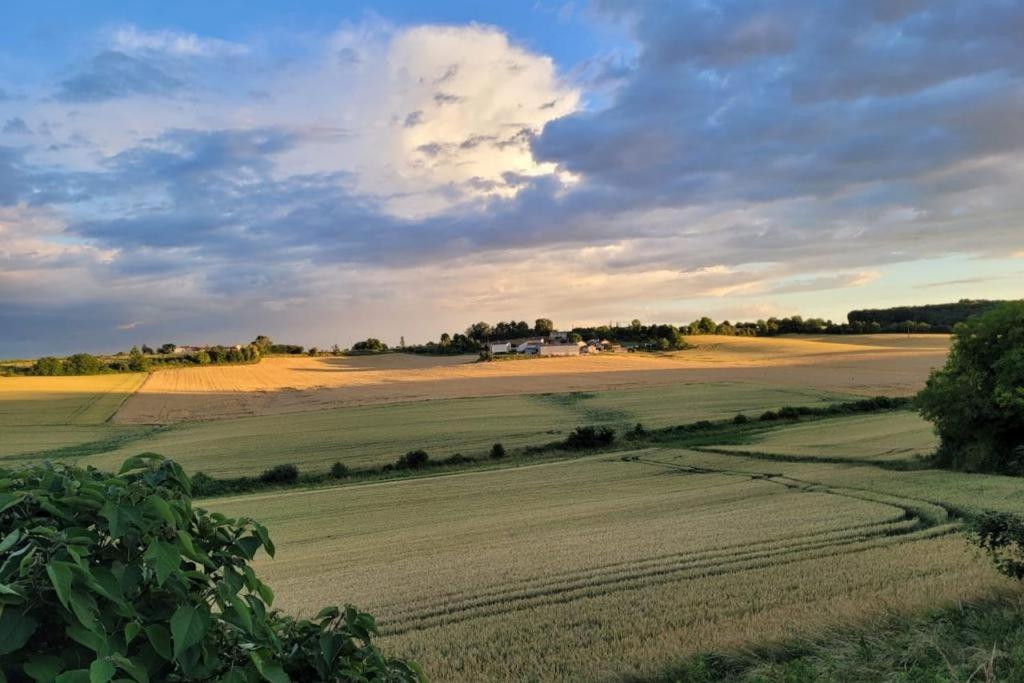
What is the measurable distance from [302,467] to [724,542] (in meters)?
29.7

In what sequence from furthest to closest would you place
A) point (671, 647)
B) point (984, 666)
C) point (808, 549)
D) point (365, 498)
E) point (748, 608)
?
point (365, 498) < point (808, 549) < point (748, 608) < point (671, 647) < point (984, 666)

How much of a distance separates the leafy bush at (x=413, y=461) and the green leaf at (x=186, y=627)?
36.2 m

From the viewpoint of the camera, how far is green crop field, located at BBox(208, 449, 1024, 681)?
305 inches

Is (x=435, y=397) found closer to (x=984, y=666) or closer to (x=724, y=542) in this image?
(x=724, y=542)

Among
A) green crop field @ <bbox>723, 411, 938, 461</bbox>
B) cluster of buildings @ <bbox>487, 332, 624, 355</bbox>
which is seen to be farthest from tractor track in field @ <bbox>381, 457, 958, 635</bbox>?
cluster of buildings @ <bbox>487, 332, 624, 355</bbox>

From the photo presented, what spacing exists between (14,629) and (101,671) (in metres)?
0.35

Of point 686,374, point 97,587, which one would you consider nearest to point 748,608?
point 97,587

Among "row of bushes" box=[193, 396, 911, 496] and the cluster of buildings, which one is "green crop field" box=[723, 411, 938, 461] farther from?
the cluster of buildings

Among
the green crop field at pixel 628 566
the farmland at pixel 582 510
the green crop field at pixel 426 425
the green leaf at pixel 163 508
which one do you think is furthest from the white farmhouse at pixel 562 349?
the green leaf at pixel 163 508

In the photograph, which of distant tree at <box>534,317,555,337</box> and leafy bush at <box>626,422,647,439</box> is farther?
distant tree at <box>534,317,555,337</box>

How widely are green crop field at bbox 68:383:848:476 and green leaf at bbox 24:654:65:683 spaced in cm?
3745

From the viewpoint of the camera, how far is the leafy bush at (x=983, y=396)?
77.6 ft

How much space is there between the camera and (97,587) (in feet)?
7.66

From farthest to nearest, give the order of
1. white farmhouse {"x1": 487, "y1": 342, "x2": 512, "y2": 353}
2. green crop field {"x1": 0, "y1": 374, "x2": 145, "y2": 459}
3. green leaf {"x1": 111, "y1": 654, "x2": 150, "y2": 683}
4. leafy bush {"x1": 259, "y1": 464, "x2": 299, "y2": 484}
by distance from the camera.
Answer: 1. white farmhouse {"x1": 487, "y1": 342, "x2": 512, "y2": 353}
2. green crop field {"x1": 0, "y1": 374, "x2": 145, "y2": 459}
3. leafy bush {"x1": 259, "y1": 464, "x2": 299, "y2": 484}
4. green leaf {"x1": 111, "y1": 654, "x2": 150, "y2": 683}
